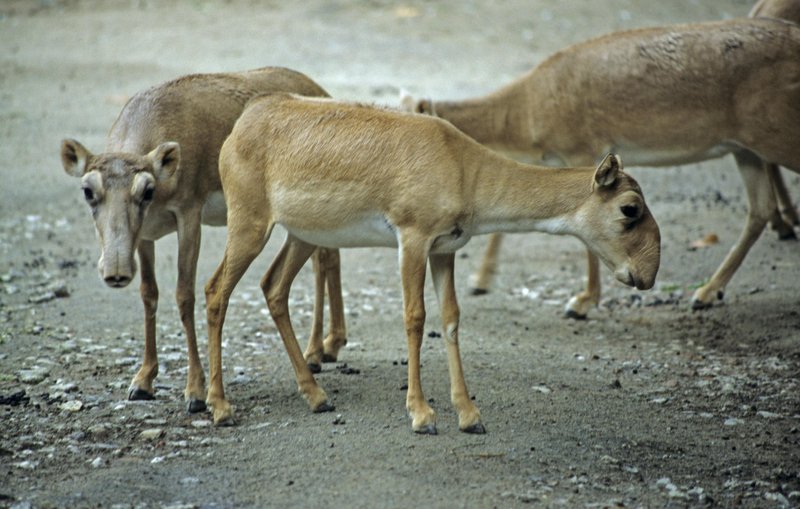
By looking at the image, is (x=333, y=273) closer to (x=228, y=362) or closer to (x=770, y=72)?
(x=228, y=362)

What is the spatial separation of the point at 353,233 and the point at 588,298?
3.55 m

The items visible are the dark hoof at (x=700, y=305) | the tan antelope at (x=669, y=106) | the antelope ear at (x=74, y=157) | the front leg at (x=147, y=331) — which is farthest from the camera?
the dark hoof at (x=700, y=305)

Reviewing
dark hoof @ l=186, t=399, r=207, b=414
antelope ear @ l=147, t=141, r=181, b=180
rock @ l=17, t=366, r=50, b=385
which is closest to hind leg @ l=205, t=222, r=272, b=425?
dark hoof @ l=186, t=399, r=207, b=414

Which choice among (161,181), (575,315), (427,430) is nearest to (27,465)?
(161,181)

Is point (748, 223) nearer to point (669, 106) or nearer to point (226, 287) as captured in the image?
point (669, 106)

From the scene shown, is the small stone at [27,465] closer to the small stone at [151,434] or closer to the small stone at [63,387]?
the small stone at [151,434]

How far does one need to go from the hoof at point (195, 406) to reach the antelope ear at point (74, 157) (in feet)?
5.19

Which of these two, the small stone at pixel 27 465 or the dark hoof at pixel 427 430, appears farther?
the dark hoof at pixel 427 430

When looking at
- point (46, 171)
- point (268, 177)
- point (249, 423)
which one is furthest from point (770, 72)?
point (46, 171)

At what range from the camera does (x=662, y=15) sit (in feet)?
67.7

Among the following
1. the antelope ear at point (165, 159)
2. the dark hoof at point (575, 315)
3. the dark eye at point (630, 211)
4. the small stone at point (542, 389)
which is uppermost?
the antelope ear at point (165, 159)

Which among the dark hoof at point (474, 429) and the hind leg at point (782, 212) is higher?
the hind leg at point (782, 212)

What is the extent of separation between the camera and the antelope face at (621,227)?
6.49 metres

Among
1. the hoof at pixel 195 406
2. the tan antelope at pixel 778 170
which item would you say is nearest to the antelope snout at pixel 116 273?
the hoof at pixel 195 406
